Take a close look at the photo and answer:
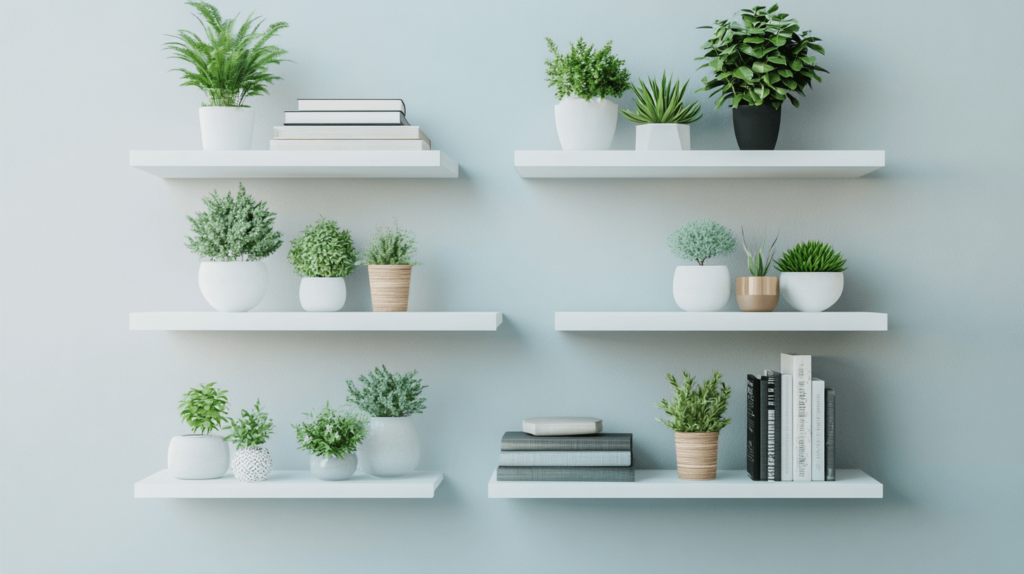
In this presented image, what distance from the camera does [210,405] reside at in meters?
1.70

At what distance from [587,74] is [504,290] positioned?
1.73 ft

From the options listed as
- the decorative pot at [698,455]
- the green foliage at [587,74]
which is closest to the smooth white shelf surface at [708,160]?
the green foliage at [587,74]

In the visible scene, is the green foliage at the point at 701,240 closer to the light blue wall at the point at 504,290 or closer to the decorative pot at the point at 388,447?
the light blue wall at the point at 504,290

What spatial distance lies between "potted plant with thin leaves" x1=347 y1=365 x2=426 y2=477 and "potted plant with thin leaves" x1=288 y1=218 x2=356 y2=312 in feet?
0.63

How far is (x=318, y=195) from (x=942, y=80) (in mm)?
1493

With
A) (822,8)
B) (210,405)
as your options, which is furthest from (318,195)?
(822,8)

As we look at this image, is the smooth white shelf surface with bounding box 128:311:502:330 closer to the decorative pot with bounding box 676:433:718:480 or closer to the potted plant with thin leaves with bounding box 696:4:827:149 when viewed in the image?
the decorative pot with bounding box 676:433:718:480

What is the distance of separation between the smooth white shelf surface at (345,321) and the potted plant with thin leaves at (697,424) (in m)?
0.44

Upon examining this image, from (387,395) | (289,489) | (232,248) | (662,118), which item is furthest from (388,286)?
(662,118)

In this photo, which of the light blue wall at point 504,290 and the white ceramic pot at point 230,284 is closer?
the white ceramic pot at point 230,284

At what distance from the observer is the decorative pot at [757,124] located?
163cm

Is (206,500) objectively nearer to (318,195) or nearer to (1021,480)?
(318,195)

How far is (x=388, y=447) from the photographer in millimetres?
1686

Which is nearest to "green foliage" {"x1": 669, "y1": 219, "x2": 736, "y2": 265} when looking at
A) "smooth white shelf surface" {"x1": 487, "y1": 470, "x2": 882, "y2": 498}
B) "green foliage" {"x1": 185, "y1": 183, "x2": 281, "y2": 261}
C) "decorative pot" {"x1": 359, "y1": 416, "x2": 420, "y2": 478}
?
"smooth white shelf surface" {"x1": 487, "y1": 470, "x2": 882, "y2": 498}
